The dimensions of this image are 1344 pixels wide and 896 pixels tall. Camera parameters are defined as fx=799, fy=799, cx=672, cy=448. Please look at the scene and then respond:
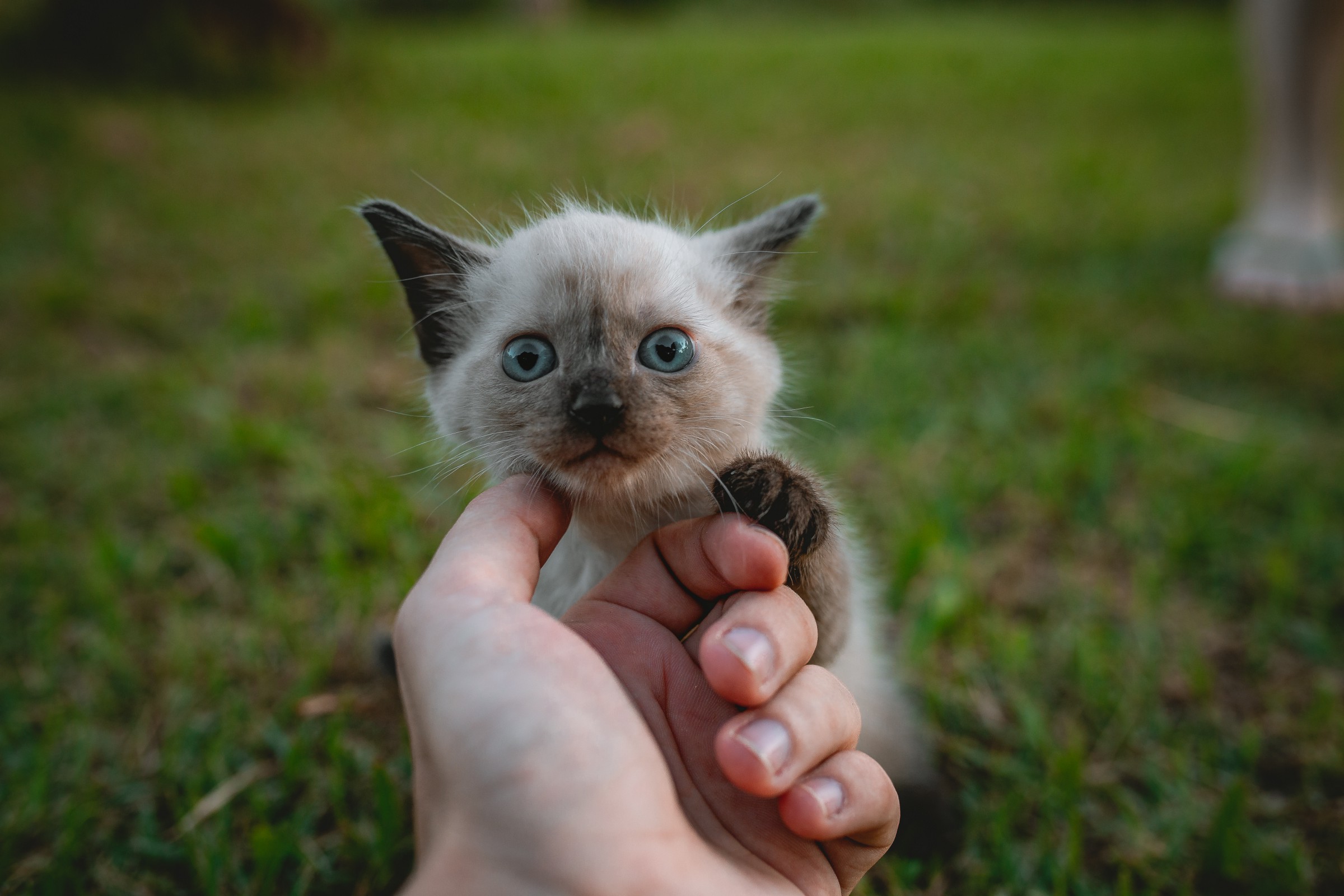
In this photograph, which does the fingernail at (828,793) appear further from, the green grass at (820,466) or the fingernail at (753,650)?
the green grass at (820,466)

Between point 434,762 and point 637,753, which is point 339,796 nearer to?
point 434,762

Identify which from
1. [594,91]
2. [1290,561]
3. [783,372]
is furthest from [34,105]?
[1290,561]

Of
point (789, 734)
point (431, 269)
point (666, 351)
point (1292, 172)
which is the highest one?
point (431, 269)

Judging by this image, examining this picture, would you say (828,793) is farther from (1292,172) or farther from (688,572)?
(1292,172)

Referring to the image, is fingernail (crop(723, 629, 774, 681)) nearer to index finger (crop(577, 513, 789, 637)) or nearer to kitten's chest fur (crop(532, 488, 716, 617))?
index finger (crop(577, 513, 789, 637))

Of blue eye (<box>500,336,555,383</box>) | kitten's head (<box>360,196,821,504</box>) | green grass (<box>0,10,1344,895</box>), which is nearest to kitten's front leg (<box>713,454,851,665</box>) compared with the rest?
kitten's head (<box>360,196,821,504</box>)

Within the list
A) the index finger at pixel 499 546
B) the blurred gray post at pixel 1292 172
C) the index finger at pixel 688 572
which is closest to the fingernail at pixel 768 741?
the index finger at pixel 688 572

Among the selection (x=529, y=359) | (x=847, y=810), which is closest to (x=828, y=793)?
(x=847, y=810)
